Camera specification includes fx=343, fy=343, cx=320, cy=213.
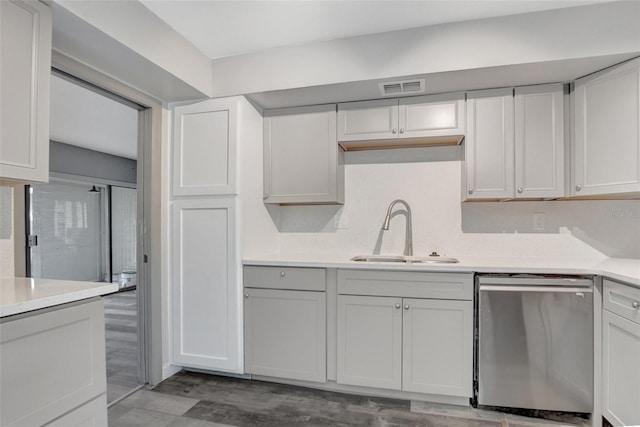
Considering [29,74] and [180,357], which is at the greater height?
[29,74]

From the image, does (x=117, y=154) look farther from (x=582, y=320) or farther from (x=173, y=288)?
(x=582, y=320)

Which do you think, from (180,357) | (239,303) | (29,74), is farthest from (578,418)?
(29,74)

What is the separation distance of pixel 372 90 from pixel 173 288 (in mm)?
2051

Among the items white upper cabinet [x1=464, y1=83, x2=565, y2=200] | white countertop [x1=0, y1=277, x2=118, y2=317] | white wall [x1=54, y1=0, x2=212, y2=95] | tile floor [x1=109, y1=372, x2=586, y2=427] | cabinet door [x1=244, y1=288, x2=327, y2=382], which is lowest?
tile floor [x1=109, y1=372, x2=586, y2=427]

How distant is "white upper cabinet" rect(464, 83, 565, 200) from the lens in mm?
2270

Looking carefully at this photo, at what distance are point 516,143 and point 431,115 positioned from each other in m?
0.59

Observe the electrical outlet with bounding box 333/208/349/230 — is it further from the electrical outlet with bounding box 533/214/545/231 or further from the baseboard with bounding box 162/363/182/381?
the baseboard with bounding box 162/363/182/381

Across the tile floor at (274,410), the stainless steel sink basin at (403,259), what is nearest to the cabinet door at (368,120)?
the stainless steel sink basin at (403,259)

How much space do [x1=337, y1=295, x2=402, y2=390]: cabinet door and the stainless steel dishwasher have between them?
494 mm

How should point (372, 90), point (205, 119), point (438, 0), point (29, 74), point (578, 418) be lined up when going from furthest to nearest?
1. point (205, 119)
2. point (372, 90)
3. point (578, 418)
4. point (438, 0)
5. point (29, 74)

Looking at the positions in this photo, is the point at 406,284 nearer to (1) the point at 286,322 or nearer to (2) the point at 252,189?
(1) the point at 286,322

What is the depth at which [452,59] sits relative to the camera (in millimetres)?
2076

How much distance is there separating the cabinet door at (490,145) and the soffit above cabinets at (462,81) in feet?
0.32

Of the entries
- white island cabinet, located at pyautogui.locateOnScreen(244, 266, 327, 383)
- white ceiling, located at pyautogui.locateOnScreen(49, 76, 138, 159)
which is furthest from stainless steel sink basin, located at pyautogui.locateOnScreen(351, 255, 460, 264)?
white ceiling, located at pyautogui.locateOnScreen(49, 76, 138, 159)
